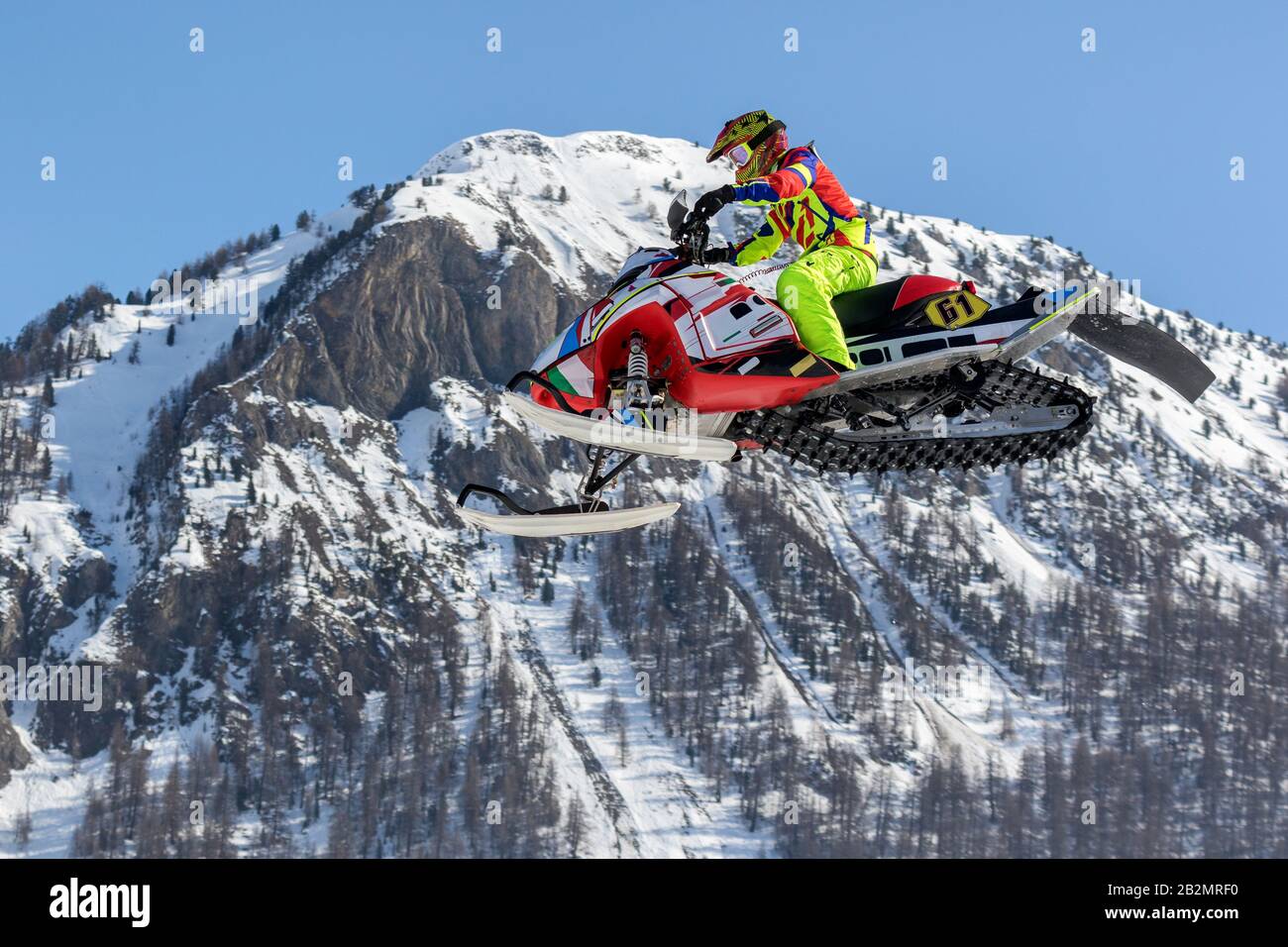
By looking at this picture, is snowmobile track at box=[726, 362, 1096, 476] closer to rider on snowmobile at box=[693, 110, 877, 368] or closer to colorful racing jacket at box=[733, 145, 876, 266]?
rider on snowmobile at box=[693, 110, 877, 368]

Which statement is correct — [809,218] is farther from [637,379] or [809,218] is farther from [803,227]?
[637,379]

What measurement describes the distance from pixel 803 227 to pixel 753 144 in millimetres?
1445

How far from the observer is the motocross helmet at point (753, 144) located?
25.9m

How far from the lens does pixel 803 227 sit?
25734 mm

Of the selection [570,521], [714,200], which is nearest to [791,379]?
[714,200]

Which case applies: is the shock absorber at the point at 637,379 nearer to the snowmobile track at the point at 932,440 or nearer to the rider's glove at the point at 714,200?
the snowmobile track at the point at 932,440

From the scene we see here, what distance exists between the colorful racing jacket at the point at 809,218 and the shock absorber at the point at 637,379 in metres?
3.08

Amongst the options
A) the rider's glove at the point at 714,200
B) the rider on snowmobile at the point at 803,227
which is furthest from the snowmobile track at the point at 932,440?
the rider's glove at the point at 714,200
